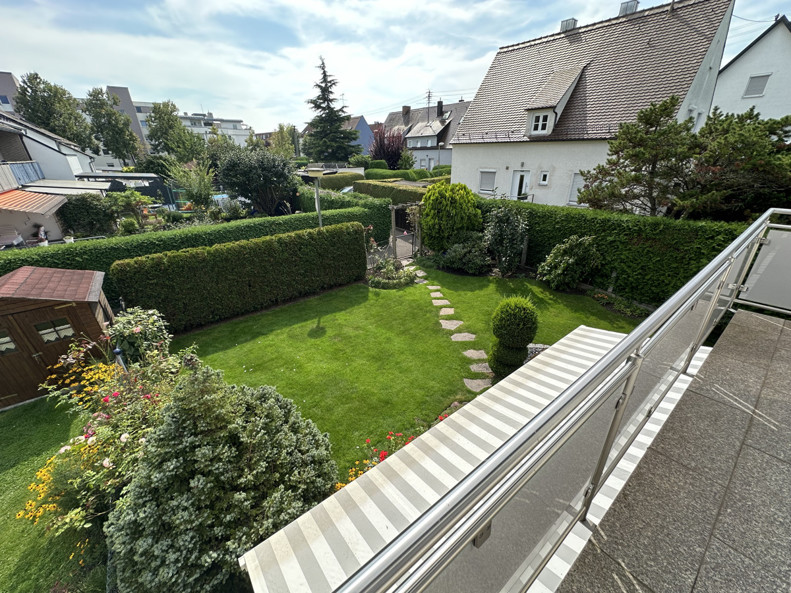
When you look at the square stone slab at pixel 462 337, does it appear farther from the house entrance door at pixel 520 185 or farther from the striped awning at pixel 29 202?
the striped awning at pixel 29 202

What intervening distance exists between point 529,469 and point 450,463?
2.65 meters

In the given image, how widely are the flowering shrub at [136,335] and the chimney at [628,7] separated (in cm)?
2369

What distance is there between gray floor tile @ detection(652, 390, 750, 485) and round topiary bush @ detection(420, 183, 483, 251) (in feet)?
32.7

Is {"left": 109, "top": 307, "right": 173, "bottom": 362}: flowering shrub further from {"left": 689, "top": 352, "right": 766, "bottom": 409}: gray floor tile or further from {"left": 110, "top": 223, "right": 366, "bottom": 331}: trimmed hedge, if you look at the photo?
{"left": 689, "top": 352, "right": 766, "bottom": 409}: gray floor tile

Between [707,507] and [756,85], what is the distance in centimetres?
2798

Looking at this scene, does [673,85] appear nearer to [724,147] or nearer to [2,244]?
[724,147]

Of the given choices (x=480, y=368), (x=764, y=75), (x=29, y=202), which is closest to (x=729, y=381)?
(x=480, y=368)

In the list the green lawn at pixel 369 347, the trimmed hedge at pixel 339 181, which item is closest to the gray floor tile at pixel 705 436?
the green lawn at pixel 369 347

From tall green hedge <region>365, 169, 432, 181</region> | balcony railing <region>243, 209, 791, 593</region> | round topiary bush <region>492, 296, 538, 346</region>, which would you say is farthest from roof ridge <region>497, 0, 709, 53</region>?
balcony railing <region>243, 209, 791, 593</region>

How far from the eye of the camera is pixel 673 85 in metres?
12.7

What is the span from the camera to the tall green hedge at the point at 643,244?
7246mm

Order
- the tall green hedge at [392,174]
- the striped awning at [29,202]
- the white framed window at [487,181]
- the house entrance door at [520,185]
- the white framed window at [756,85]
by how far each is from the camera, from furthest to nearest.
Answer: the tall green hedge at [392,174] < the white framed window at [487,181] < the white framed window at [756,85] < the house entrance door at [520,185] < the striped awning at [29,202]

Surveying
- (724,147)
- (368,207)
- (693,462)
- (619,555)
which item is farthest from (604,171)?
(619,555)

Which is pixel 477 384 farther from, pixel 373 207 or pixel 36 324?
pixel 373 207
